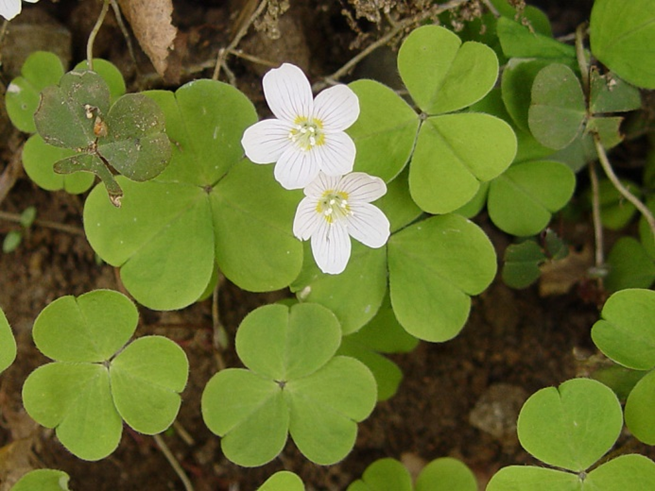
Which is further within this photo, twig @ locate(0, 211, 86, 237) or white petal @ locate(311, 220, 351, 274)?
twig @ locate(0, 211, 86, 237)

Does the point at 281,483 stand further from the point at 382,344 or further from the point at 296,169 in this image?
the point at 296,169

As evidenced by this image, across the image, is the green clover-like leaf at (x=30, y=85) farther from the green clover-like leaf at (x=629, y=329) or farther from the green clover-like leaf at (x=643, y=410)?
the green clover-like leaf at (x=643, y=410)

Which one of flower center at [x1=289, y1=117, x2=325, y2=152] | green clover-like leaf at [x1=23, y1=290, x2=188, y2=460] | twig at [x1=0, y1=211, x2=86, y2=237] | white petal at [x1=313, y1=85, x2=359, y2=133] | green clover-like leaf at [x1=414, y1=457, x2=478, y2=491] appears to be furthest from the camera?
twig at [x1=0, y1=211, x2=86, y2=237]

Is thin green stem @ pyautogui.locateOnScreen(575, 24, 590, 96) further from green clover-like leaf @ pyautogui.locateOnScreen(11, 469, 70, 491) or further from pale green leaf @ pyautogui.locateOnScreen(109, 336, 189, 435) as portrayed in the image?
green clover-like leaf @ pyautogui.locateOnScreen(11, 469, 70, 491)

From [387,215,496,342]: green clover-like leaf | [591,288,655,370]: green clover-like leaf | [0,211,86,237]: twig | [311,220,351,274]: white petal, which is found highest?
[311,220,351,274]: white petal

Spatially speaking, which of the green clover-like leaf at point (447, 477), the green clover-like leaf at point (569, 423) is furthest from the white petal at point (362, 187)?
the green clover-like leaf at point (447, 477)

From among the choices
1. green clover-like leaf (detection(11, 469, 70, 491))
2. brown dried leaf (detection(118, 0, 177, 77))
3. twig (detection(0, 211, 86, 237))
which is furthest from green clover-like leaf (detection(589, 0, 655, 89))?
green clover-like leaf (detection(11, 469, 70, 491))

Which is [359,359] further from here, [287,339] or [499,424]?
[499,424]

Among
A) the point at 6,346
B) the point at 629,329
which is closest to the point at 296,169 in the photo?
the point at 6,346
